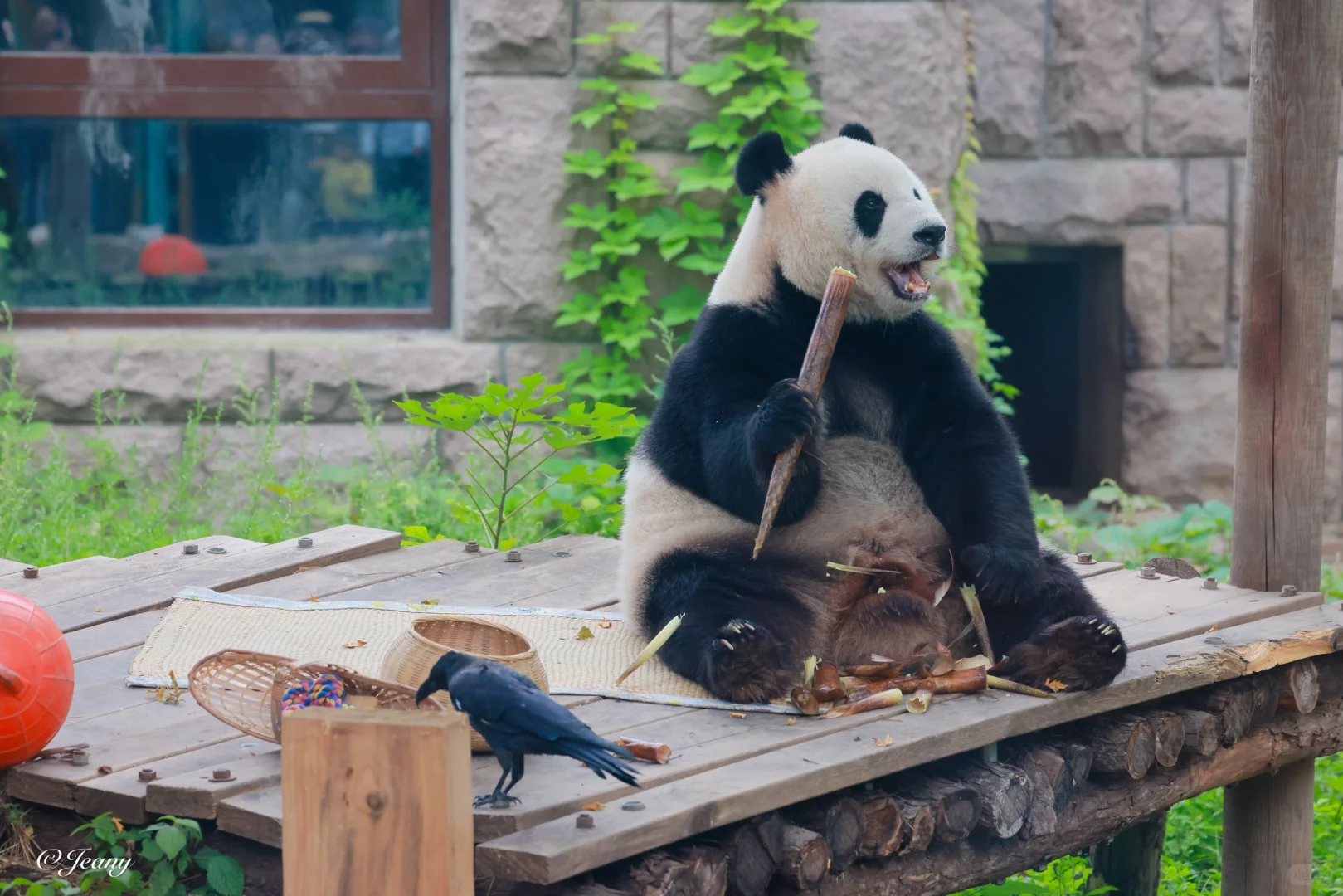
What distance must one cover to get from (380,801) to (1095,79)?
5095mm

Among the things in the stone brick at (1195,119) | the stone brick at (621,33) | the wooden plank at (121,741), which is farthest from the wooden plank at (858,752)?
the stone brick at (1195,119)

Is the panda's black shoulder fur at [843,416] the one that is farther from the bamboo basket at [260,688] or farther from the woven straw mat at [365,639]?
the bamboo basket at [260,688]

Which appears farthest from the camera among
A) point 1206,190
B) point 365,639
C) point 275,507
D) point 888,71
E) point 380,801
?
point 1206,190

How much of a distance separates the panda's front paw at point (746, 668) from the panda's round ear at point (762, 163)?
907 millimetres

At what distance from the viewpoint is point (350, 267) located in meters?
5.71

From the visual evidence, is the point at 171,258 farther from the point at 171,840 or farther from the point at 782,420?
the point at 171,840

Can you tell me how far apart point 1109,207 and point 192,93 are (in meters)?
3.57

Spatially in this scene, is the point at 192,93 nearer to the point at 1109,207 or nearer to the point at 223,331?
the point at 223,331

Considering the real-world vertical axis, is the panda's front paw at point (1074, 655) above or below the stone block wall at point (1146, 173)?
below

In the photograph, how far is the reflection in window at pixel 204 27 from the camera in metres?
5.42

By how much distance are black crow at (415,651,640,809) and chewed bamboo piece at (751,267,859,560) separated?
0.71m

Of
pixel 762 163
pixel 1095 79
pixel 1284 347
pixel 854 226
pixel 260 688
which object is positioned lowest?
pixel 260 688

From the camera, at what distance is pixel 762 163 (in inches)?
121

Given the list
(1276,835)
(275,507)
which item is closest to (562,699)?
(1276,835)
